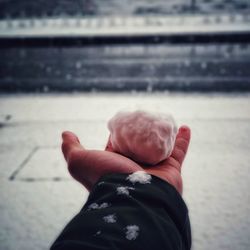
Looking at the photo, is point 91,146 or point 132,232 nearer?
point 132,232

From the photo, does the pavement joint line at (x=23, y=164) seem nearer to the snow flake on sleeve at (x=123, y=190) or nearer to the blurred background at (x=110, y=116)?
the blurred background at (x=110, y=116)

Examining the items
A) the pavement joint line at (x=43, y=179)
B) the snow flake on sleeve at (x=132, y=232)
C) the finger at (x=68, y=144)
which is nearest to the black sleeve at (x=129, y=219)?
the snow flake on sleeve at (x=132, y=232)

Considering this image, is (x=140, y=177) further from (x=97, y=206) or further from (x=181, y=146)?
(x=181, y=146)

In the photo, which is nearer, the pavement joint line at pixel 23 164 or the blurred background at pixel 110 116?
the blurred background at pixel 110 116

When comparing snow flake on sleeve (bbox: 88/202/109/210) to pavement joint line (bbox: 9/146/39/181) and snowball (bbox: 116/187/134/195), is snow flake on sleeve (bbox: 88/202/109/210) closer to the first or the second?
snowball (bbox: 116/187/134/195)

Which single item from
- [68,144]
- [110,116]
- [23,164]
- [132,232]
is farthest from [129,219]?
[110,116]

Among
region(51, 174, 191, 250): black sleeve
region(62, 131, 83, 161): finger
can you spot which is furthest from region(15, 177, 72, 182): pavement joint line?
region(51, 174, 191, 250): black sleeve
